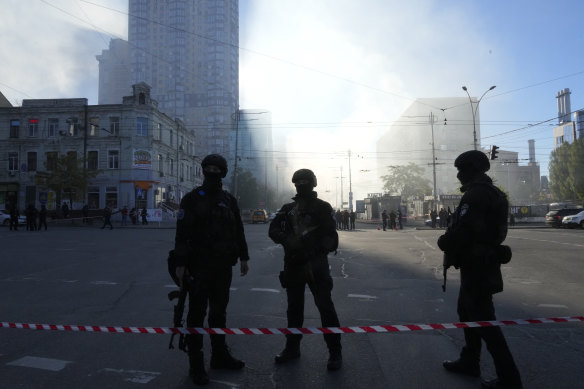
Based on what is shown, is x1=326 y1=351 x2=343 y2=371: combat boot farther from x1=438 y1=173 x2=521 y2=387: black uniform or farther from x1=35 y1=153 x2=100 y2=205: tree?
x1=35 y1=153 x2=100 y2=205: tree

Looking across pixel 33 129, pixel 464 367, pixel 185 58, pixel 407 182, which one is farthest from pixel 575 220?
pixel 185 58

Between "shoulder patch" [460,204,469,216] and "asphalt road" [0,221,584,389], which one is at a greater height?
"shoulder patch" [460,204,469,216]

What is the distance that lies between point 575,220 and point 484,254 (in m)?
30.0

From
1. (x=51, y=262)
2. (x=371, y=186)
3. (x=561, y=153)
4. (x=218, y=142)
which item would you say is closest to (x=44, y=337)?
(x=51, y=262)

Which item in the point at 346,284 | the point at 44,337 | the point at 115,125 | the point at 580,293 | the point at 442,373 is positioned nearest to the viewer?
the point at 442,373

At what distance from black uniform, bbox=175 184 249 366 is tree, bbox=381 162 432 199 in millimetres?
78051

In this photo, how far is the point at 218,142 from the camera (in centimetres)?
11362

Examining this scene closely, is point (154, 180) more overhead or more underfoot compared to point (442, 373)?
more overhead

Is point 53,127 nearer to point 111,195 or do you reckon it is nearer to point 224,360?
point 111,195

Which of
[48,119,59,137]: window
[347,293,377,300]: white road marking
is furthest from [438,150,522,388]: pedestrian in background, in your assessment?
[48,119,59,137]: window

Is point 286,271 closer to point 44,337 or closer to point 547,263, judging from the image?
point 44,337

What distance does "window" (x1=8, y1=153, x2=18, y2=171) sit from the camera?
41.0m

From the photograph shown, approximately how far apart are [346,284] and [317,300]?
4268 millimetres

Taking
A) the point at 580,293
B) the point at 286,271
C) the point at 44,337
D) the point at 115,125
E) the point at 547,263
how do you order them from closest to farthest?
the point at 286,271
the point at 44,337
the point at 580,293
the point at 547,263
the point at 115,125
